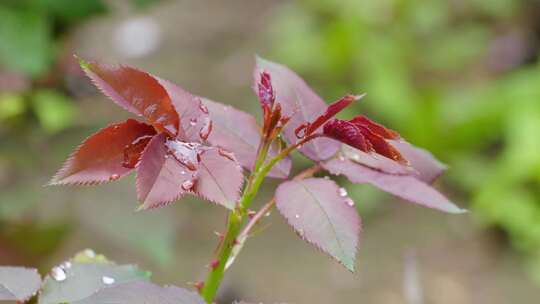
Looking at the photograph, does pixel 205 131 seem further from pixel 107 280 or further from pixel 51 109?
pixel 51 109

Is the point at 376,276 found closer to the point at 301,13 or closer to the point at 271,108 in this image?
the point at 301,13

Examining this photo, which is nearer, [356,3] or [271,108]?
[271,108]

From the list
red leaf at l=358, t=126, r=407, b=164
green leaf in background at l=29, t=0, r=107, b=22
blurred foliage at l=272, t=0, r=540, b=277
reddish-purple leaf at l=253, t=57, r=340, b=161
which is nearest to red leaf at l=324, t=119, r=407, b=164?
red leaf at l=358, t=126, r=407, b=164

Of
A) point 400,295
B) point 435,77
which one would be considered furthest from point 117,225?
point 435,77

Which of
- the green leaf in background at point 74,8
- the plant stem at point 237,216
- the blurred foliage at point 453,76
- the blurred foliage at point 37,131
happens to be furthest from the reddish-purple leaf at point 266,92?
the blurred foliage at point 453,76

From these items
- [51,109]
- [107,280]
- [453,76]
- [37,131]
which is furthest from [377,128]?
[453,76]

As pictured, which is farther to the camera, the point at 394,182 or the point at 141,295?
the point at 394,182
